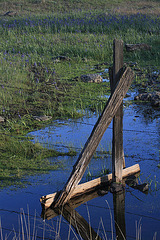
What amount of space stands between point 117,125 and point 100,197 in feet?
2.93

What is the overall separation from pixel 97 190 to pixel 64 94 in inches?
185

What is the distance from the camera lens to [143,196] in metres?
4.20

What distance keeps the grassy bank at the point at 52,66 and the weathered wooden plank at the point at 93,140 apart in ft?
3.64

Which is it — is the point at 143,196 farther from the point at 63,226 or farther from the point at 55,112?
the point at 55,112

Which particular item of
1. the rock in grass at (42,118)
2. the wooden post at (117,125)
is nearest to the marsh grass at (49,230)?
the wooden post at (117,125)

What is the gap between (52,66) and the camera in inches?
453

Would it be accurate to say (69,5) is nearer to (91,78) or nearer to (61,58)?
(61,58)

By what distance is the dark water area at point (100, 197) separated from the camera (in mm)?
3551

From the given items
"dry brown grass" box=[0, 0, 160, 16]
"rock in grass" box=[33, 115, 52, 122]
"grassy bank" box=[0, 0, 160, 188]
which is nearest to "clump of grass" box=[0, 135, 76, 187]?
"grassy bank" box=[0, 0, 160, 188]

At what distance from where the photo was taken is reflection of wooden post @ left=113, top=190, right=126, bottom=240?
3.49 metres

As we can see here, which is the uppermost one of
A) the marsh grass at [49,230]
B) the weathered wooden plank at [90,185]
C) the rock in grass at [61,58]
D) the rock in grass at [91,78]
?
the rock in grass at [61,58]

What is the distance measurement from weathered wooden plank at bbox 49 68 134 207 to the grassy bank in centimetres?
111

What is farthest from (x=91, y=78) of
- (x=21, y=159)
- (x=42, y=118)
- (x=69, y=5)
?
(x=69, y=5)

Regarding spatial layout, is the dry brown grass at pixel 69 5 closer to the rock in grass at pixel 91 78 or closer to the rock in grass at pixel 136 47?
the rock in grass at pixel 136 47
